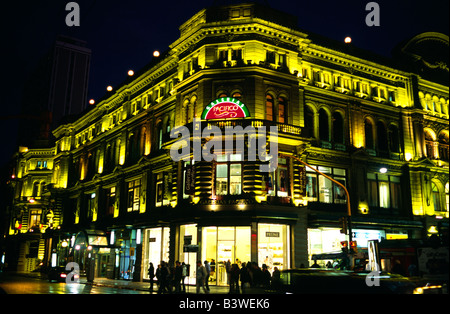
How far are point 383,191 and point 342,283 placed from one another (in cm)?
2366

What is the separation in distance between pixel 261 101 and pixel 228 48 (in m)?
5.26

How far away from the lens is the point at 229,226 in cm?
3062

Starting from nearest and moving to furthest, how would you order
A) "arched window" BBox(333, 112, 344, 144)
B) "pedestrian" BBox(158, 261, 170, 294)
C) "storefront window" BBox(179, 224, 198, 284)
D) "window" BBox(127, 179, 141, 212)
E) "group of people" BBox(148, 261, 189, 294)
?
"group of people" BBox(148, 261, 189, 294)
"pedestrian" BBox(158, 261, 170, 294)
"storefront window" BBox(179, 224, 198, 284)
"arched window" BBox(333, 112, 344, 144)
"window" BBox(127, 179, 141, 212)

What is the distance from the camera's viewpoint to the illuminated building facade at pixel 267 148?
1228 inches

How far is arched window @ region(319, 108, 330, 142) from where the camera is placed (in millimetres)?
37066

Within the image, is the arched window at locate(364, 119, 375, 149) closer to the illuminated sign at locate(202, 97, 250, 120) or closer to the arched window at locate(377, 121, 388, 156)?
the arched window at locate(377, 121, 388, 156)

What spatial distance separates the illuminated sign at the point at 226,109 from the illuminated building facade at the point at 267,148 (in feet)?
0.33

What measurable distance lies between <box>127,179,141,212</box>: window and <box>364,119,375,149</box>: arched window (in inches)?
882

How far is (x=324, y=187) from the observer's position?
3572cm

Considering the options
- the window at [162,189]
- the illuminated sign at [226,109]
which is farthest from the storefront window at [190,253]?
the illuminated sign at [226,109]

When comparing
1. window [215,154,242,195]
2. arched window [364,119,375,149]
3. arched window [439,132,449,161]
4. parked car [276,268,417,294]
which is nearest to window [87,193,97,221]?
window [215,154,242,195]

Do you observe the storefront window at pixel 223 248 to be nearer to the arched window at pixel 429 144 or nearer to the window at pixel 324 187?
the window at pixel 324 187

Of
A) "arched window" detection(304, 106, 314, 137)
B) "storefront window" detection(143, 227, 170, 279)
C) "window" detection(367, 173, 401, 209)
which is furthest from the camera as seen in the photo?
"window" detection(367, 173, 401, 209)

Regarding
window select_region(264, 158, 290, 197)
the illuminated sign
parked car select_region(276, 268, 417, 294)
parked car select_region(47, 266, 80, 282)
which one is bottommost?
parked car select_region(47, 266, 80, 282)
